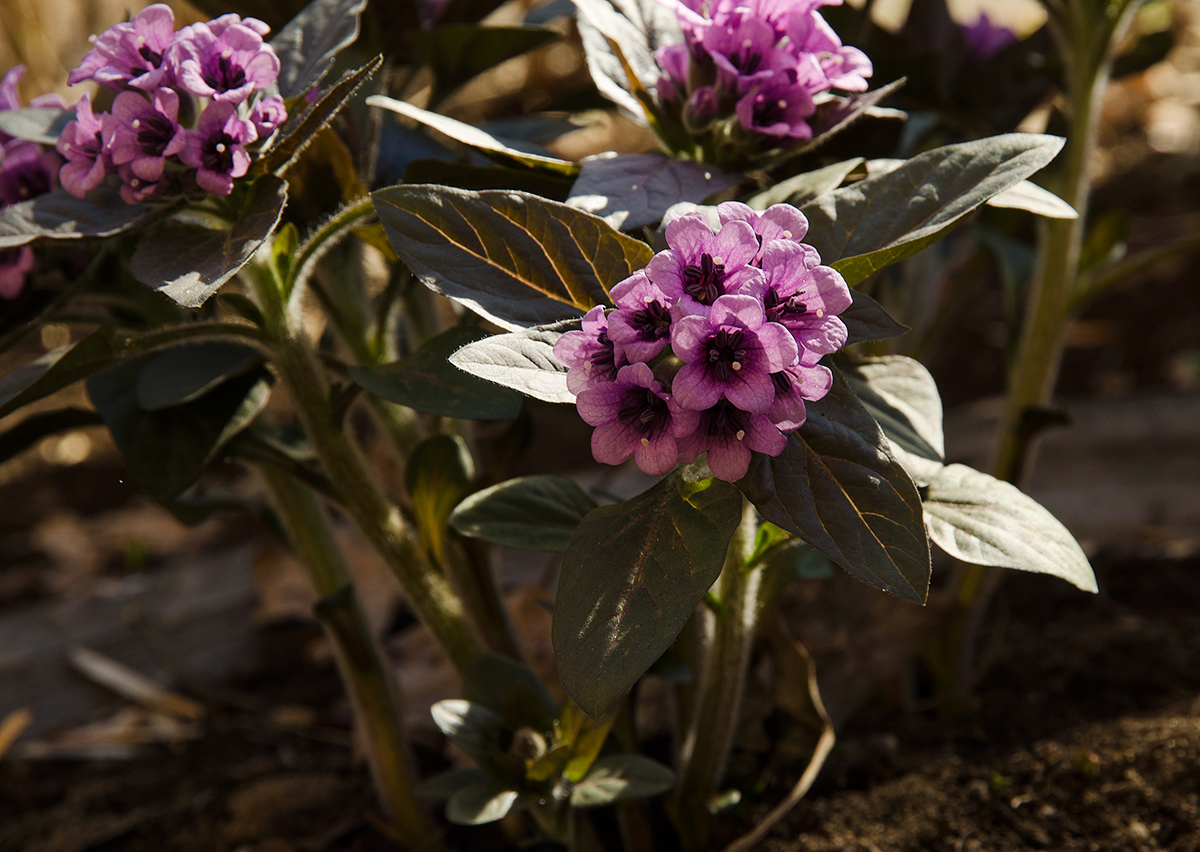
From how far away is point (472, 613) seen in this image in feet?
4.03

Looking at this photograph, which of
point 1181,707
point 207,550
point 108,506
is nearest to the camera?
point 1181,707

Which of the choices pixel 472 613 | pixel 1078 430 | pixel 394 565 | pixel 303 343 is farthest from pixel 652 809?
pixel 1078 430

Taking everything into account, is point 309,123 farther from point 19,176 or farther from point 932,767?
point 932,767

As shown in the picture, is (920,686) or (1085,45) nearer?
(1085,45)

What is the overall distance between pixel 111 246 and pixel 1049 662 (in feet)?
5.03

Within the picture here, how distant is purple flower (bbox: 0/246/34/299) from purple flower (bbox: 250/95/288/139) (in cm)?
37

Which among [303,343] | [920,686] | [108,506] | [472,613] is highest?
[303,343]

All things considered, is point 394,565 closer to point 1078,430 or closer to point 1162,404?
point 1078,430

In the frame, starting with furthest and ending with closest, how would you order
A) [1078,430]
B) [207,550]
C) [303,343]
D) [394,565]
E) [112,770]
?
1. [207,550]
2. [1078,430]
3. [112,770]
4. [394,565]
5. [303,343]

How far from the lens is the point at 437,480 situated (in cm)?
108

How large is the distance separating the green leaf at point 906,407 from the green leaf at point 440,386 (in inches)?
12.6

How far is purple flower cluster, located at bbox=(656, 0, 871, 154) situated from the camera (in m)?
0.87

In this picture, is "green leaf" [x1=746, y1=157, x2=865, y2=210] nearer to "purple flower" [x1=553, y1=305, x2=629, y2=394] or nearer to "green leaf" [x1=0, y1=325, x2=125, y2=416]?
"purple flower" [x1=553, y1=305, x2=629, y2=394]

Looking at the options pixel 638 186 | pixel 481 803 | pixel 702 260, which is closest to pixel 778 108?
pixel 638 186
